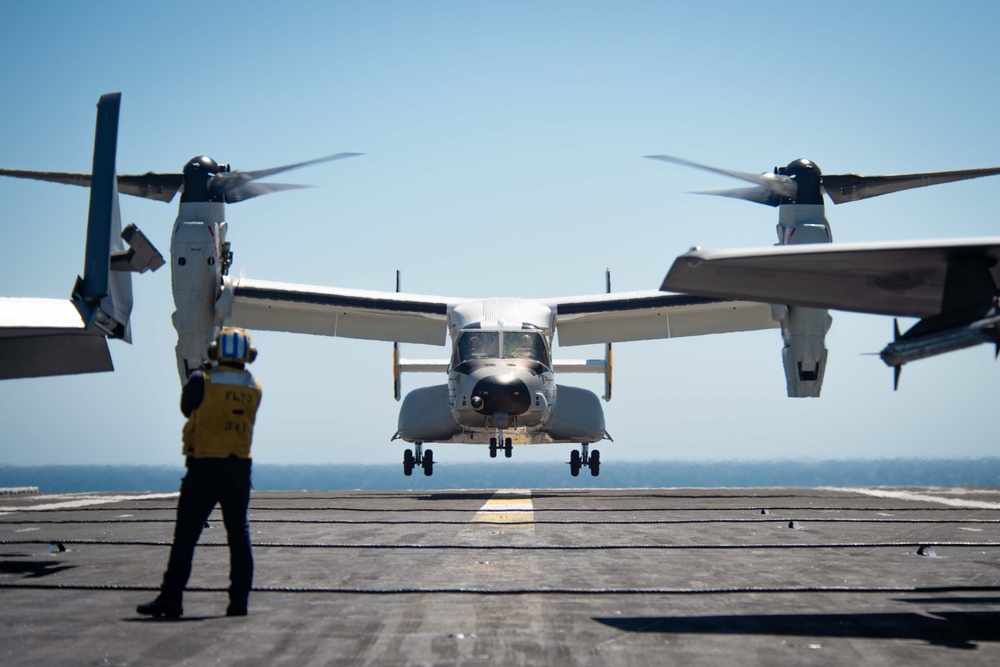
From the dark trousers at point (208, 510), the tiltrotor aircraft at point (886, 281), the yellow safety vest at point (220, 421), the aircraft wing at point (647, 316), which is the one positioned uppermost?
the aircraft wing at point (647, 316)

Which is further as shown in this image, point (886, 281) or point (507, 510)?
point (507, 510)

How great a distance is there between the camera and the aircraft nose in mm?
23094

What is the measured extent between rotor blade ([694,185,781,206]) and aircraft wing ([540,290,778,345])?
2810 mm

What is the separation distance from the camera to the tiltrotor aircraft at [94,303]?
11773mm

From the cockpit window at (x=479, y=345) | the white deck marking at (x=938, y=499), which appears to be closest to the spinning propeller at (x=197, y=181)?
the cockpit window at (x=479, y=345)

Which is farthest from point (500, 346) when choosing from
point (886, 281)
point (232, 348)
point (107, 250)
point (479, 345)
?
point (232, 348)

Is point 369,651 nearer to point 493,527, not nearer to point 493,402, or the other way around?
point 493,527

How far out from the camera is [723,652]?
6.25 metres

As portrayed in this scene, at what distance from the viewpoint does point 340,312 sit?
28.7m

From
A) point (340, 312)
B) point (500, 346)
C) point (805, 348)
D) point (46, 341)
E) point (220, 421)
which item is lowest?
point (220, 421)

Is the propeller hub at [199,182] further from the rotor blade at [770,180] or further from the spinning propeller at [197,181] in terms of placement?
the rotor blade at [770,180]

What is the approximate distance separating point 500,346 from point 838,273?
658 inches

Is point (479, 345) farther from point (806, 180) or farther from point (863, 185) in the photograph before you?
point (863, 185)

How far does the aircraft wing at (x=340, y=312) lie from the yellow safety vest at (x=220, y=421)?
56.4 ft
